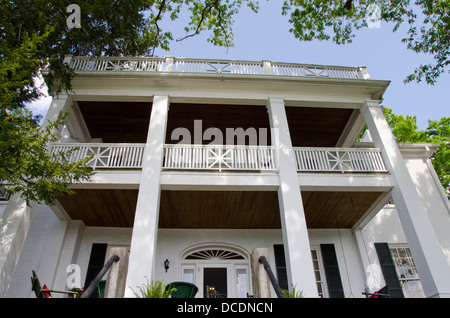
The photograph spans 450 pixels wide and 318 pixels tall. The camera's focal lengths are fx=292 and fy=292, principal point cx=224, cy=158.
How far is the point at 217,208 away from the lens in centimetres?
776

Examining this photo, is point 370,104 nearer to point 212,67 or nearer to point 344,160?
point 344,160

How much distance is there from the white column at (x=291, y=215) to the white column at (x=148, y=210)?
2.73 meters

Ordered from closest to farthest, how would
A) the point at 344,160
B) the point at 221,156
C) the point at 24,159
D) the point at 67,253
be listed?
the point at 24,159 → the point at 221,156 → the point at 344,160 → the point at 67,253

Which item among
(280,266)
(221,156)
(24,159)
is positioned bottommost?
(280,266)

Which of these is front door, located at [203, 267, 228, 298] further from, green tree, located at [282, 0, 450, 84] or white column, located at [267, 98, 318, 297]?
green tree, located at [282, 0, 450, 84]

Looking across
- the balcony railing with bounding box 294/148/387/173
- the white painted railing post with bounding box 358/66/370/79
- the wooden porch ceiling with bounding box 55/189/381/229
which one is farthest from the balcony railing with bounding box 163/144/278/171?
the white painted railing post with bounding box 358/66/370/79

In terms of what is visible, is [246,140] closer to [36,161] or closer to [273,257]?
[273,257]

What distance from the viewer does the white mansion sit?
6852 mm

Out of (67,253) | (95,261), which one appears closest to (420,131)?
(95,261)

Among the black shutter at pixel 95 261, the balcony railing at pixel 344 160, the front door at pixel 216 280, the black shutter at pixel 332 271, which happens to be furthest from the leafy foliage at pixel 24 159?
the black shutter at pixel 332 271

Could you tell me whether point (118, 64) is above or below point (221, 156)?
above

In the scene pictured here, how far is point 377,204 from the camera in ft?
25.5

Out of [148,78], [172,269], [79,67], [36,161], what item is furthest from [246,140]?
[36,161]

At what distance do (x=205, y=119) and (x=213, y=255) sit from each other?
4.20 m
